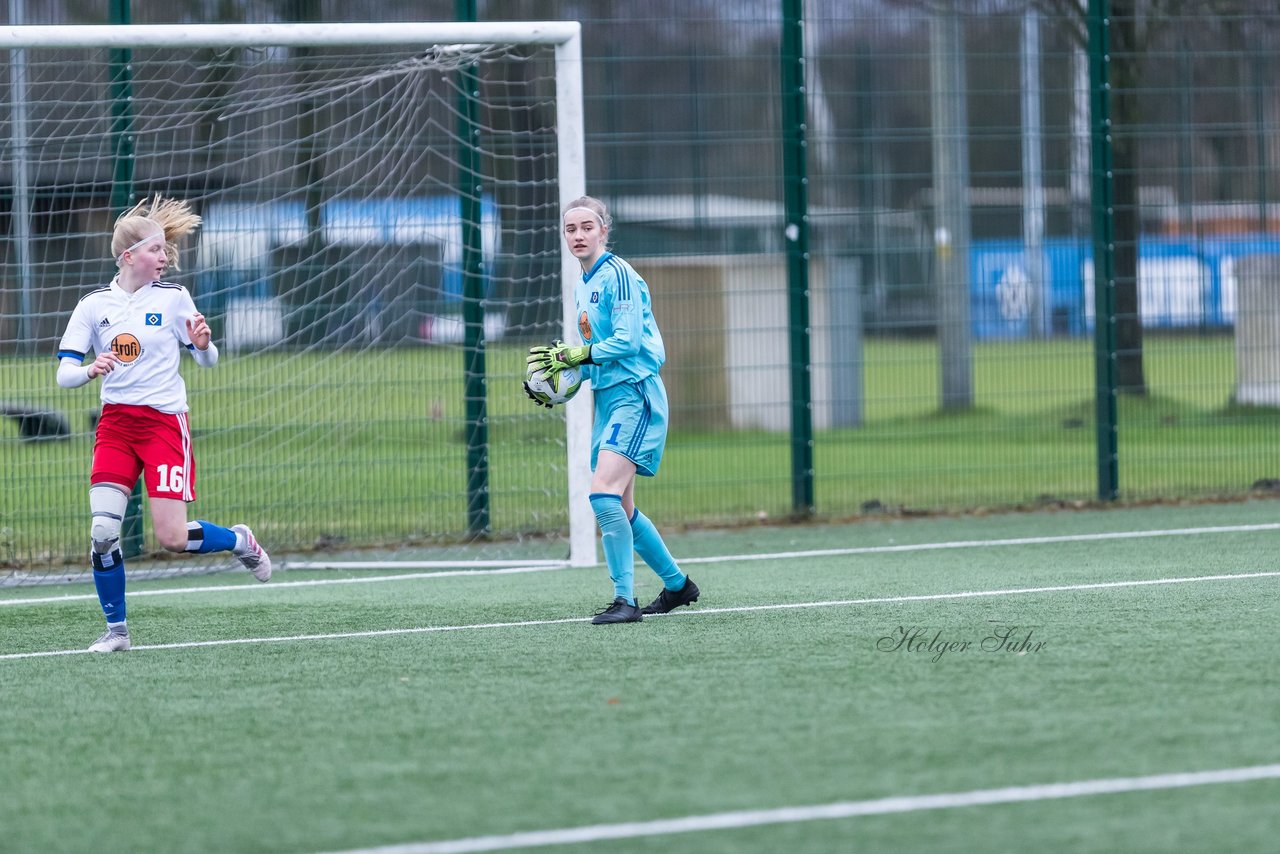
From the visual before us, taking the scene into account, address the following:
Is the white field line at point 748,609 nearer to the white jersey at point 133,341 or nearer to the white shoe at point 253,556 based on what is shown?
the white shoe at point 253,556

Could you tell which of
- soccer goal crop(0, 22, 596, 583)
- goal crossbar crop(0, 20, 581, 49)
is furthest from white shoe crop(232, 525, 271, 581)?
goal crossbar crop(0, 20, 581, 49)

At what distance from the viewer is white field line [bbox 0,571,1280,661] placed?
6.67m

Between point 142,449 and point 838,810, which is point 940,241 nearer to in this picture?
point 142,449

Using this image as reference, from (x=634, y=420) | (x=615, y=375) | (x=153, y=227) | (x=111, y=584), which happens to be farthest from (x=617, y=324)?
(x=111, y=584)

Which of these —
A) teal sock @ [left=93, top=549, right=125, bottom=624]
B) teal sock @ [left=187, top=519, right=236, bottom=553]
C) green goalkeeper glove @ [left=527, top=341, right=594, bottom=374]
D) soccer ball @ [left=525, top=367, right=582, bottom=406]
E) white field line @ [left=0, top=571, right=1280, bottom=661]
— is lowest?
white field line @ [left=0, top=571, right=1280, bottom=661]

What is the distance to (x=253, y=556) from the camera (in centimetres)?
720

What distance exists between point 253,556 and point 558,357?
5.43ft

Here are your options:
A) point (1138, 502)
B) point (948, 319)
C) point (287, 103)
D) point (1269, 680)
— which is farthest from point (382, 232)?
point (1269, 680)

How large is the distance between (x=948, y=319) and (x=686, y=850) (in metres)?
8.40

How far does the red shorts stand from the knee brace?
0.16ft

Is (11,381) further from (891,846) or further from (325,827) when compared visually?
(891,846)

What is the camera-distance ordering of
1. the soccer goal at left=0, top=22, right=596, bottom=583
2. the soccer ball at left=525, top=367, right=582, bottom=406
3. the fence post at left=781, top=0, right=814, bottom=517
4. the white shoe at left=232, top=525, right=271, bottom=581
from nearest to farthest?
the soccer ball at left=525, top=367, right=582, bottom=406
the white shoe at left=232, top=525, right=271, bottom=581
the soccer goal at left=0, top=22, right=596, bottom=583
the fence post at left=781, top=0, right=814, bottom=517

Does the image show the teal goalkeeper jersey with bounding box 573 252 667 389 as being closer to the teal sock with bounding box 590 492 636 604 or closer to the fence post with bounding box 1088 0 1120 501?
the teal sock with bounding box 590 492 636 604

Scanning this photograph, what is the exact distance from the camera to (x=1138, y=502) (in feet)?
37.2
